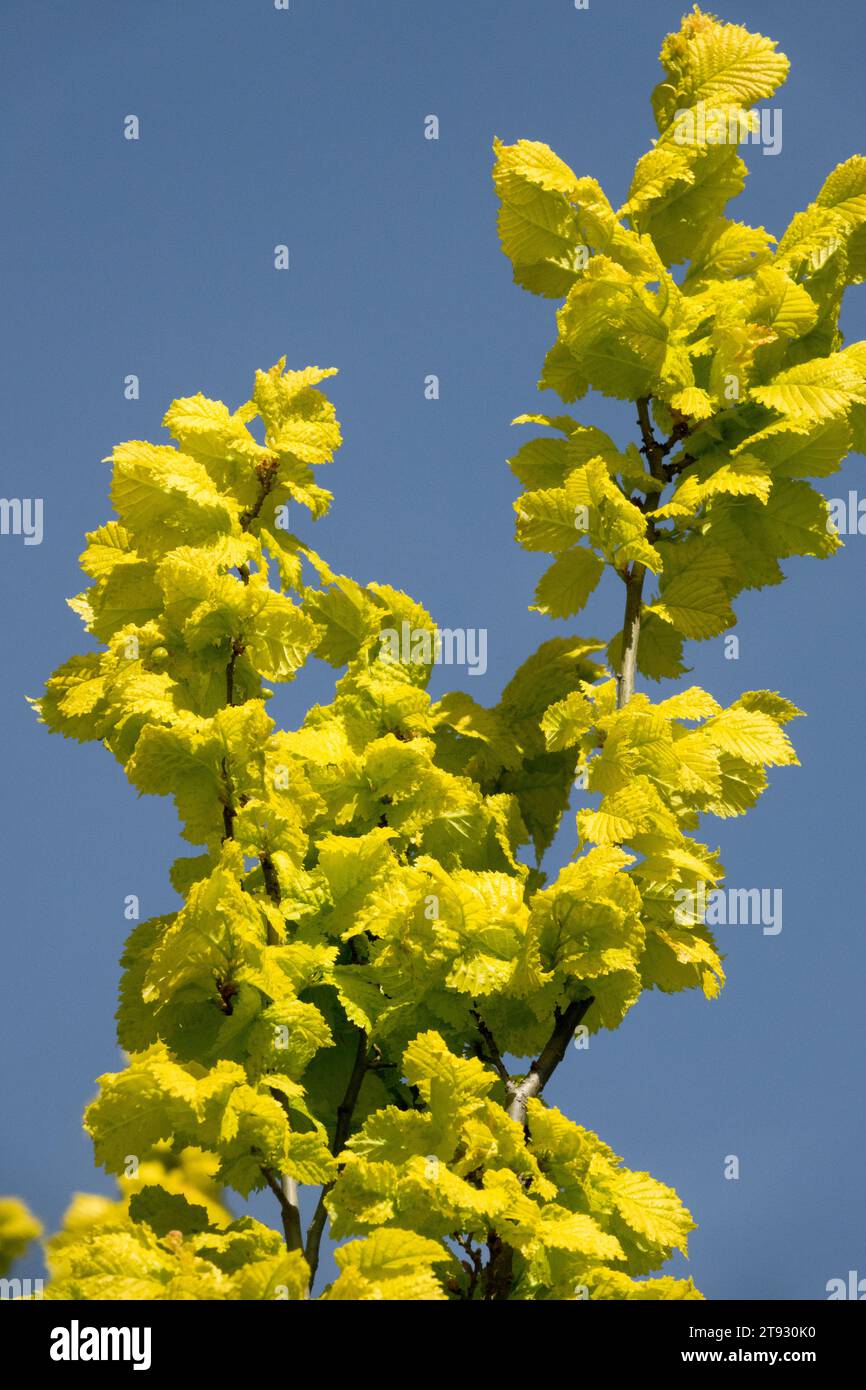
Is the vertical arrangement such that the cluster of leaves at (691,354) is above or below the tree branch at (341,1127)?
above

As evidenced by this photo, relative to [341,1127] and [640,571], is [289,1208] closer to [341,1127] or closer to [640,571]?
[341,1127]

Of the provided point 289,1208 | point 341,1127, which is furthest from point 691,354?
point 289,1208

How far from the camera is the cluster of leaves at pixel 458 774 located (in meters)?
4.94

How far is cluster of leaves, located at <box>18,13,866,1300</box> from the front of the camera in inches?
194

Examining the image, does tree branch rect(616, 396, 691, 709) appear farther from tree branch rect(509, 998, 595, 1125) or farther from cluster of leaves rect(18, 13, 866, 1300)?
tree branch rect(509, 998, 595, 1125)

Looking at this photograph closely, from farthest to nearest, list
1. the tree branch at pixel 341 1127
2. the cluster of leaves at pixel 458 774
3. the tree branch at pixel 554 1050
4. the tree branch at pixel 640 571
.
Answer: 1. the tree branch at pixel 640 571
2. the tree branch at pixel 554 1050
3. the tree branch at pixel 341 1127
4. the cluster of leaves at pixel 458 774

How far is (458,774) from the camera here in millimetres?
6309

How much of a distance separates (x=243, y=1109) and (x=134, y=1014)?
1.00 m

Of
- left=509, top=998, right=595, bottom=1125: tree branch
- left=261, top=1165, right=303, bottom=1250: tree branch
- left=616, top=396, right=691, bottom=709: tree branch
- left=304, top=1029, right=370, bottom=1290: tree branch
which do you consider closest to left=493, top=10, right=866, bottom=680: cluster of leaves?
left=616, top=396, right=691, bottom=709: tree branch

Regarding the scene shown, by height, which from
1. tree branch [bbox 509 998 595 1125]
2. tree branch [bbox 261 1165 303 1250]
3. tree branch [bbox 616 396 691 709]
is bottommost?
tree branch [bbox 261 1165 303 1250]

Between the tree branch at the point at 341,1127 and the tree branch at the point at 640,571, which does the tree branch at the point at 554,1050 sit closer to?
the tree branch at the point at 341,1127

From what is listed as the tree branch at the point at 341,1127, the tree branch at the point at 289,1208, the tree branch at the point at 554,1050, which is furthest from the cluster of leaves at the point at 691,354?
the tree branch at the point at 289,1208
